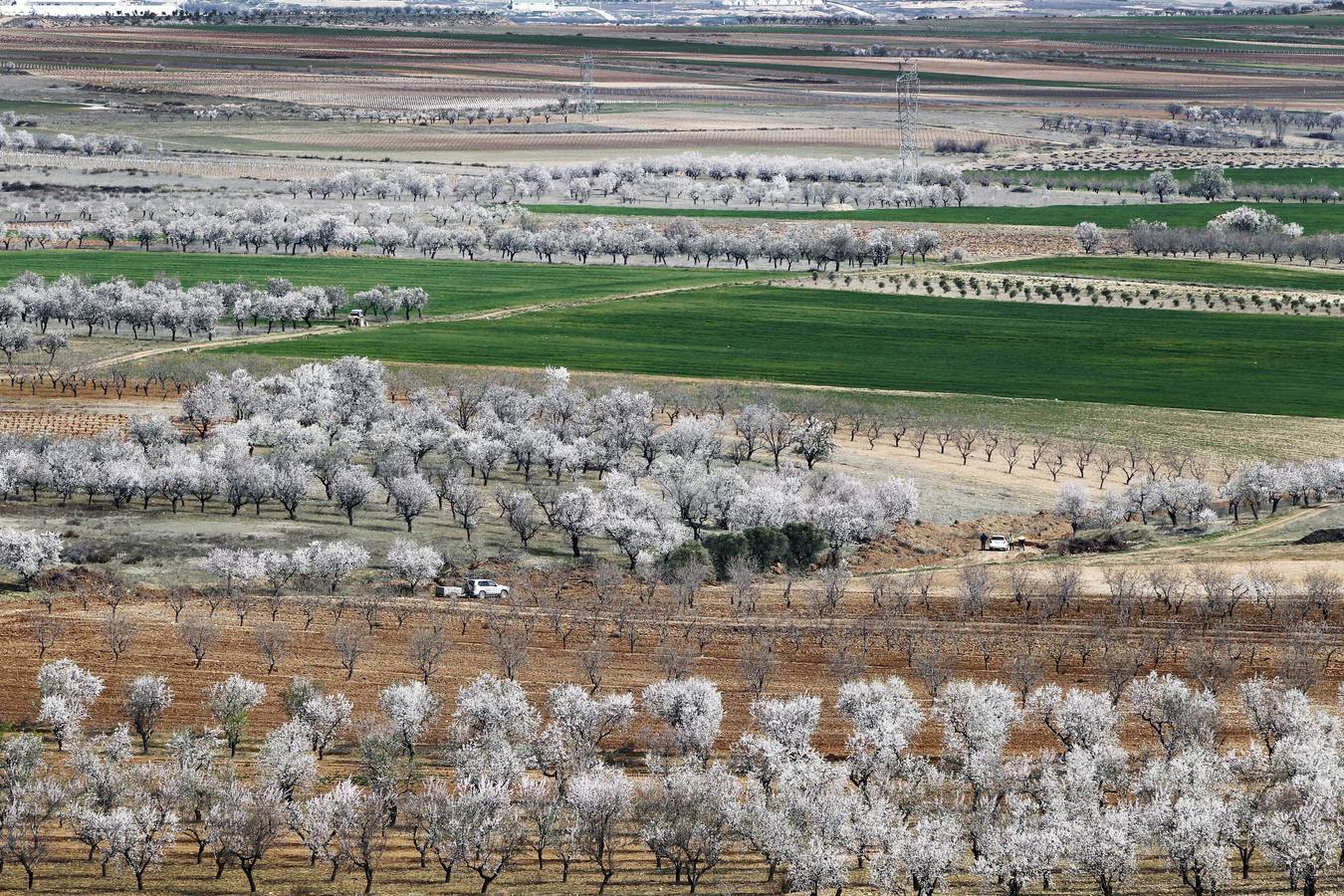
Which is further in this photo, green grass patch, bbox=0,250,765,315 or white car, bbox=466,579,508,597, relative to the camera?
green grass patch, bbox=0,250,765,315

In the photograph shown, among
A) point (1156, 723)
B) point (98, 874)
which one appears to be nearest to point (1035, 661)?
point (1156, 723)

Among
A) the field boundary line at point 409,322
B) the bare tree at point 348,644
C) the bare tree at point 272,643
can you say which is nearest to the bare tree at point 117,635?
the bare tree at point 272,643

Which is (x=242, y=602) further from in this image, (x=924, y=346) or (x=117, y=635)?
(x=924, y=346)

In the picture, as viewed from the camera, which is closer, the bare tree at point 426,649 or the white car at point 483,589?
the bare tree at point 426,649

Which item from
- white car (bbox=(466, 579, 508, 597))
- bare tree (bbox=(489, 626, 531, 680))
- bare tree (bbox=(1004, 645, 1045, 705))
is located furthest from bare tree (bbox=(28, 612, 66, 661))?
bare tree (bbox=(1004, 645, 1045, 705))

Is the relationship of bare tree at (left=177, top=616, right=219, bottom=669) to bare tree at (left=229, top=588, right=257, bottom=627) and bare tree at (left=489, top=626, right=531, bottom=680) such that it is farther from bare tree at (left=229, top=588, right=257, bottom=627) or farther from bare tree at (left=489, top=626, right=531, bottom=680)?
bare tree at (left=489, top=626, right=531, bottom=680)

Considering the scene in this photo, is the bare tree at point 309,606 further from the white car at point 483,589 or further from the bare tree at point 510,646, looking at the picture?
the bare tree at point 510,646

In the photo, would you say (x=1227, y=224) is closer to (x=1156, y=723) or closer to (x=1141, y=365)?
(x=1141, y=365)
